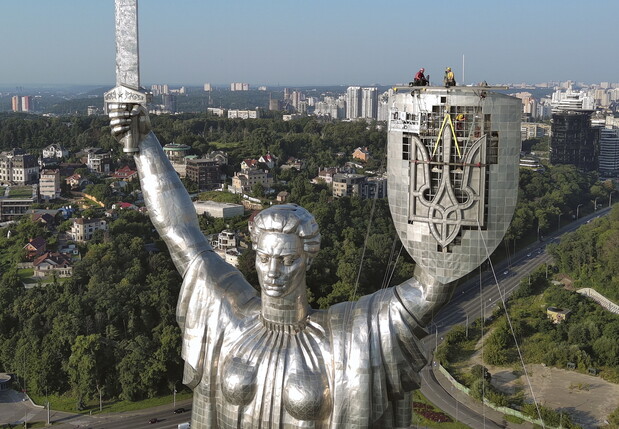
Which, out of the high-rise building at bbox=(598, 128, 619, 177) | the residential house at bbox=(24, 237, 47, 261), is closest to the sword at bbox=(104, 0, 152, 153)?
the residential house at bbox=(24, 237, 47, 261)

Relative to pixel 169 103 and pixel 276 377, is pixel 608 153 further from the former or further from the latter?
pixel 169 103

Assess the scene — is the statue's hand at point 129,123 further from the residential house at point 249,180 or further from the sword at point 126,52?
the residential house at point 249,180

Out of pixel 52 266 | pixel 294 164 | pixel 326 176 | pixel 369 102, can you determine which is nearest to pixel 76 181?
pixel 294 164

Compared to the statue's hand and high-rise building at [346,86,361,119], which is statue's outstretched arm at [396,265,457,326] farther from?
high-rise building at [346,86,361,119]

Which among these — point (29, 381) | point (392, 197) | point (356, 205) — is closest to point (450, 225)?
point (392, 197)

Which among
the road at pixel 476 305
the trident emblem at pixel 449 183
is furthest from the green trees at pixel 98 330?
the trident emblem at pixel 449 183

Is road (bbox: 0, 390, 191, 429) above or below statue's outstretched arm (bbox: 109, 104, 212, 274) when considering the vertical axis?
below

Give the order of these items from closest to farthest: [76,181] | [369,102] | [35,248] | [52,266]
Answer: [52,266] < [35,248] < [76,181] < [369,102]
